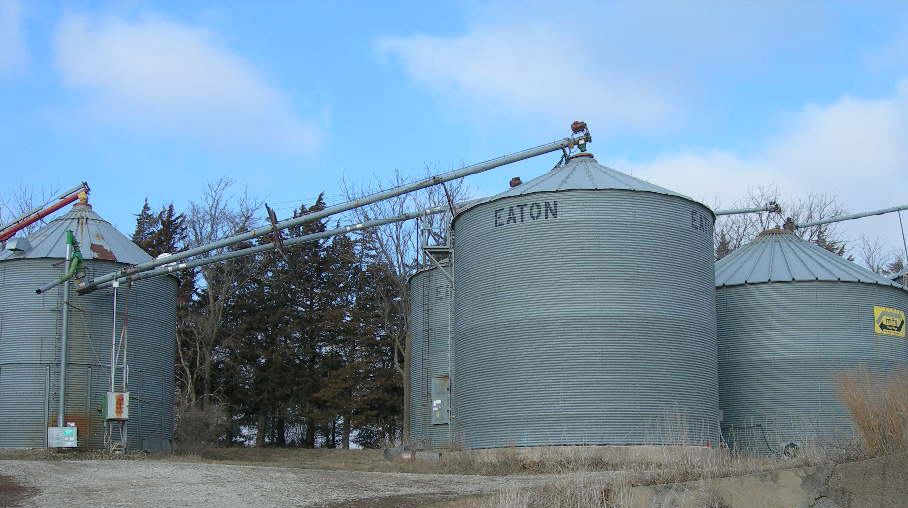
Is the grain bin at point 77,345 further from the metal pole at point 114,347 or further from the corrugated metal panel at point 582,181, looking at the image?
the corrugated metal panel at point 582,181

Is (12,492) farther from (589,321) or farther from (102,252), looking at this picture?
(102,252)

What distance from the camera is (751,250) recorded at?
43250 mm

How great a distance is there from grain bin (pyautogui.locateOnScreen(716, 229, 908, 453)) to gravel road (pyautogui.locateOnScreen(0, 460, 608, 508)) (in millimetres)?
14510

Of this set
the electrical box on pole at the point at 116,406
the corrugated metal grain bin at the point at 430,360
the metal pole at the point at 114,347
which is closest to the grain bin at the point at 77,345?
the metal pole at the point at 114,347

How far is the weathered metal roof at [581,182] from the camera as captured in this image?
3453cm

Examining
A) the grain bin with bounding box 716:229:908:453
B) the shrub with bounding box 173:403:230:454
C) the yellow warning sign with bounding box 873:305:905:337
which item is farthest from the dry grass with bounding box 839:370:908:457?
the shrub with bounding box 173:403:230:454

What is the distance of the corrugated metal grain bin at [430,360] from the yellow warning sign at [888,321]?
15514mm

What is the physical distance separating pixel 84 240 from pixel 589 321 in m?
21.3

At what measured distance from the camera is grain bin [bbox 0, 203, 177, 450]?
39562mm

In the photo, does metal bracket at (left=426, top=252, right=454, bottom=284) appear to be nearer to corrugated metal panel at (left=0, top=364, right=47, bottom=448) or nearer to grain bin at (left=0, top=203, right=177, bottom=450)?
grain bin at (left=0, top=203, right=177, bottom=450)

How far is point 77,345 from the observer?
132 ft

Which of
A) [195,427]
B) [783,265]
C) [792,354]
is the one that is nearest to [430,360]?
[792,354]

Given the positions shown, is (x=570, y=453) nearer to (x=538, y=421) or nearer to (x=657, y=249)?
(x=538, y=421)

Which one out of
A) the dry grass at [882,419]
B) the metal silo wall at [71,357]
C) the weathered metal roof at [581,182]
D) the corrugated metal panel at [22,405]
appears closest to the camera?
the dry grass at [882,419]
